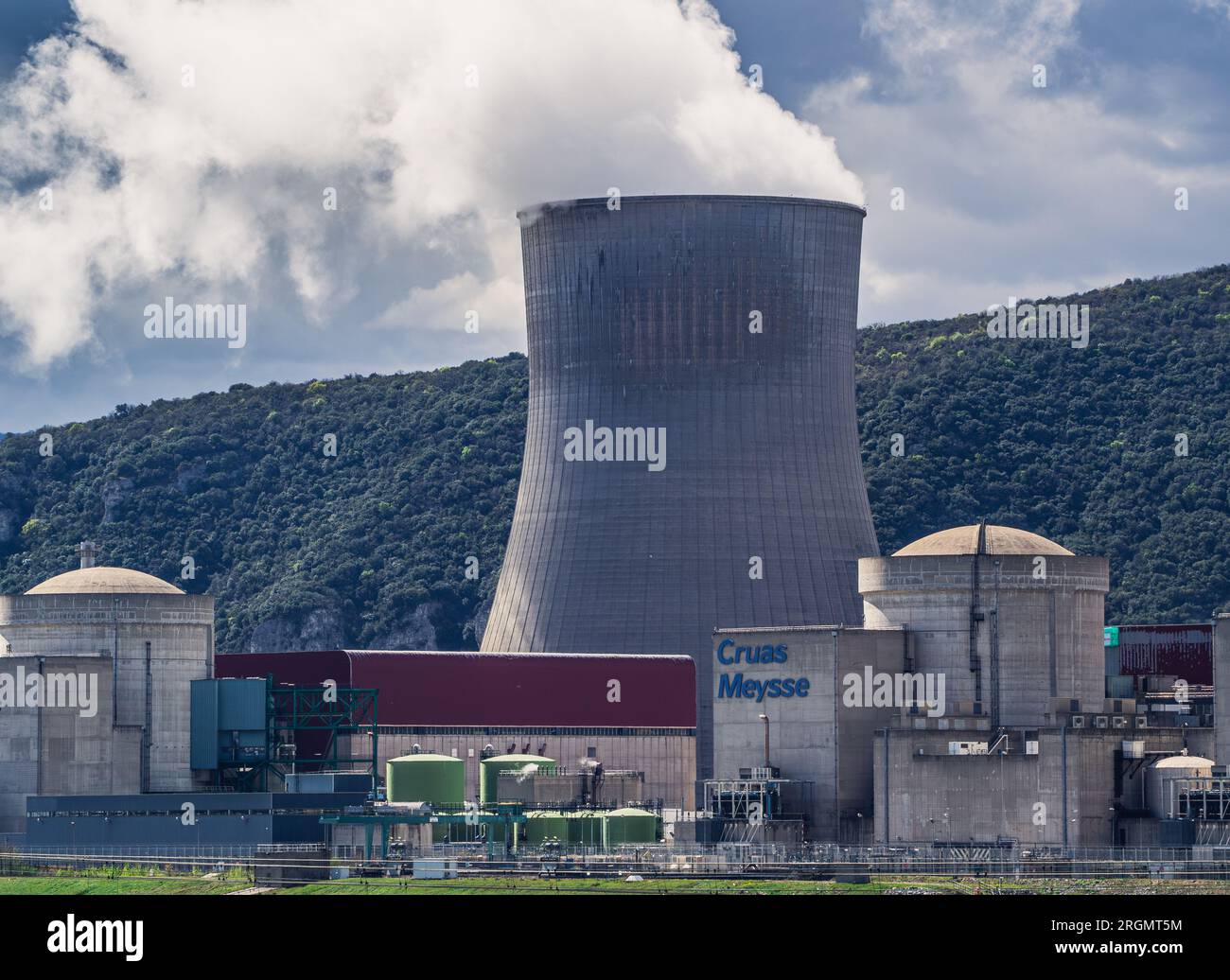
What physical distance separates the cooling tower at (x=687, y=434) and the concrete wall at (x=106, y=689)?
46.0 feet

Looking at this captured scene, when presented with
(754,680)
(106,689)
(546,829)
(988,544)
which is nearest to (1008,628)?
(988,544)

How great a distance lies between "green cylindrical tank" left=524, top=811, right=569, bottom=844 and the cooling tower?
14.7 m

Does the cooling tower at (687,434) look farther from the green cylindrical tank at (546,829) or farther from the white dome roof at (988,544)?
the green cylindrical tank at (546,829)

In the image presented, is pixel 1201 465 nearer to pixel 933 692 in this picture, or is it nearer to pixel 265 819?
pixel 933 692

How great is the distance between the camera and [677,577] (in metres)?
106

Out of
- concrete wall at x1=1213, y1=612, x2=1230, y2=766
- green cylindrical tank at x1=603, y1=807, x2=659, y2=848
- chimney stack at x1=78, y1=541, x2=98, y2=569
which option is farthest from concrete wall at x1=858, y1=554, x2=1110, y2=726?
chimney stack at x1=78, y1=541, x2=98, y2=569

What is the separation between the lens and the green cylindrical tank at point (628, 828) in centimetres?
9131

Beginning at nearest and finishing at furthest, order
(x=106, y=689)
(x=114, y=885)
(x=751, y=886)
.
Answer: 1. (x=751, y=886)
2. (x=114, y=885)
3. (x=106, y=689)

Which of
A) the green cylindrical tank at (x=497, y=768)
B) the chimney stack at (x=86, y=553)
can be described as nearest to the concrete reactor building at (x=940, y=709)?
the green cylindrical tank at (x=497, y=768)

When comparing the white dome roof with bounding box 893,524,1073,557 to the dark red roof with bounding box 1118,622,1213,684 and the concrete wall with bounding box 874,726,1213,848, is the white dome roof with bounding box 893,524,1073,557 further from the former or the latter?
the dark red roof with bounding box 1118,622,1213,684

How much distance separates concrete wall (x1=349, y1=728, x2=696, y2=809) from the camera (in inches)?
4082

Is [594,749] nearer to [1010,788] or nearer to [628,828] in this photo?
[628,828]

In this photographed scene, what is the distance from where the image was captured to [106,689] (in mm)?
96000

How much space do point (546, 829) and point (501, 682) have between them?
1363 centimetres
